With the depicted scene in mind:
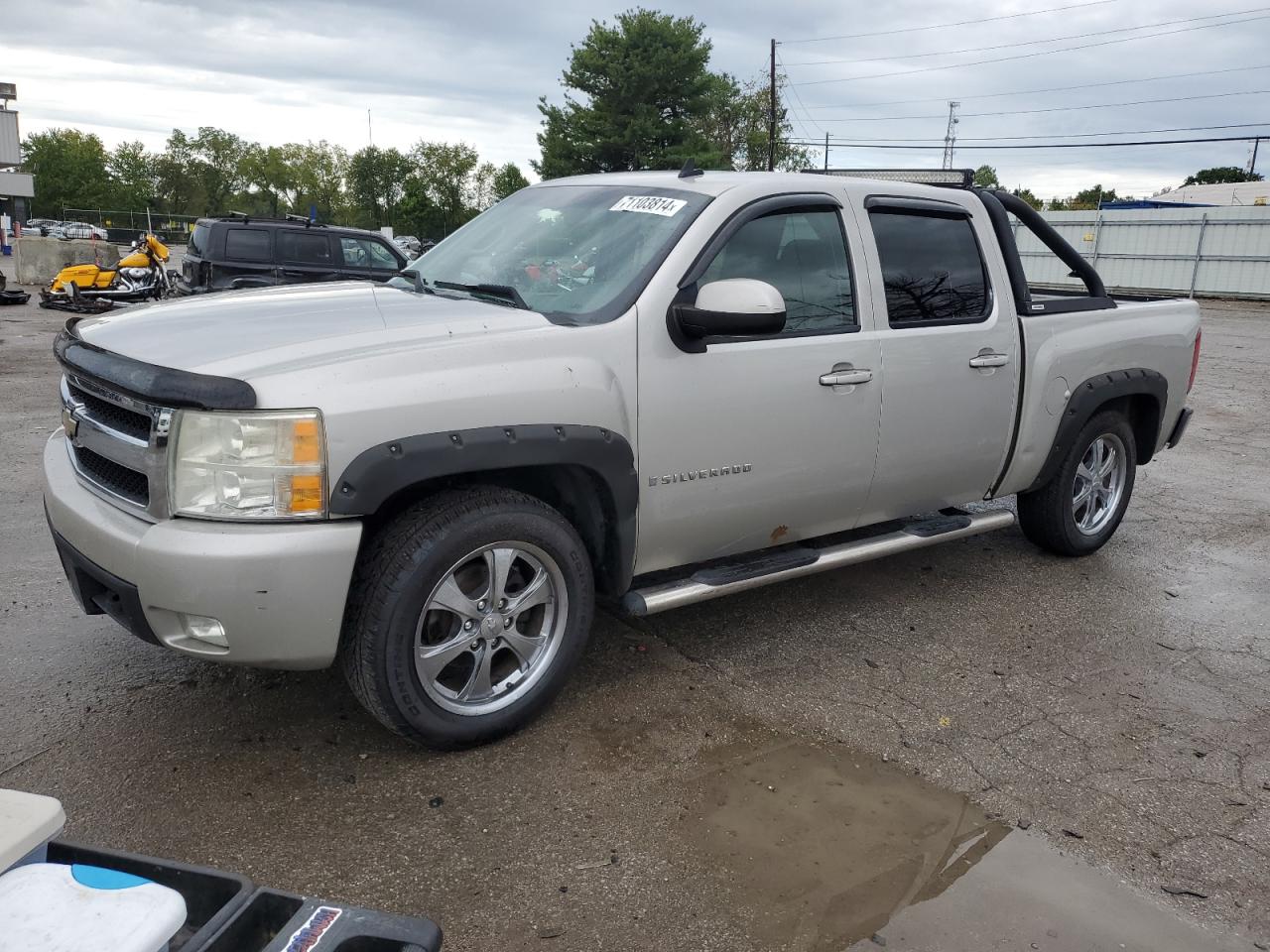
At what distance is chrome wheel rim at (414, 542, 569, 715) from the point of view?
3182 millimetres

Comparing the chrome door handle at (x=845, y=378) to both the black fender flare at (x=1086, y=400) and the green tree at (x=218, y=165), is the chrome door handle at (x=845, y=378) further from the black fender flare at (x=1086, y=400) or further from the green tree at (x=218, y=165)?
the green tree at (x=218, y=165)

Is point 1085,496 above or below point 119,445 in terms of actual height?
below

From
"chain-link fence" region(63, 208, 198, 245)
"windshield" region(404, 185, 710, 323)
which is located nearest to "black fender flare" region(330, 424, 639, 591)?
"windshield" region(404, 185, 710, 323)

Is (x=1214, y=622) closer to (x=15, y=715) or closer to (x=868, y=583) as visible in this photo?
(x=868, y=583)

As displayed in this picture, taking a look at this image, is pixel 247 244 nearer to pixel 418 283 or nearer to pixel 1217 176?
pixel 418 283

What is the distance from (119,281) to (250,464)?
18.0 meters

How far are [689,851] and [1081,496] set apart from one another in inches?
141

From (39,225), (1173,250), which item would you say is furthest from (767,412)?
(39,225)

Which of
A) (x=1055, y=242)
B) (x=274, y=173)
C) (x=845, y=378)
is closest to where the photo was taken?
(x=845, y=378)

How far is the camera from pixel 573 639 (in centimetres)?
348

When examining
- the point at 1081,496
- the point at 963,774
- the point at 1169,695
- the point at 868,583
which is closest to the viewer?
the point at 963,774

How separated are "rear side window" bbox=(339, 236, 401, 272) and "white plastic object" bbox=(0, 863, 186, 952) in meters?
15.2

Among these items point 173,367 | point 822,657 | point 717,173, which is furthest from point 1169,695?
point 173,367

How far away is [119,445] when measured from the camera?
302 cm
